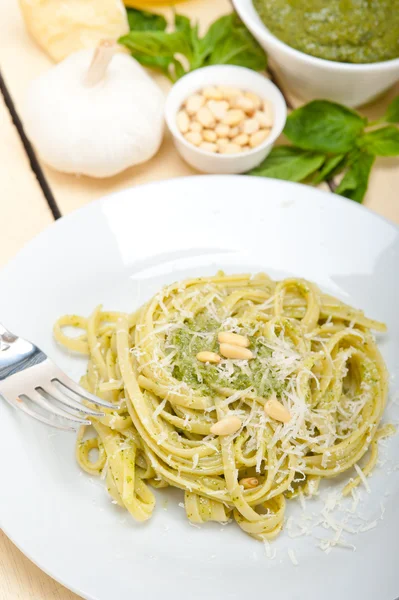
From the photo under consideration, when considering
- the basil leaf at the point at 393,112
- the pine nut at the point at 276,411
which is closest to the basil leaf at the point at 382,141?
the basil leaf at the point at 393,112

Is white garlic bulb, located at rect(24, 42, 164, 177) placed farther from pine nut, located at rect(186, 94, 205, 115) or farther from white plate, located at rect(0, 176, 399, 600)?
white plate, located at rect(0, 176, 399, 600)

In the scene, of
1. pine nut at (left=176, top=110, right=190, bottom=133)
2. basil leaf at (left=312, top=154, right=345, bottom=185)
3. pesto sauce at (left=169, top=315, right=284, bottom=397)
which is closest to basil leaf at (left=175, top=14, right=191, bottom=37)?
pine nut at (left=176, top=110, right=190, bottom=133)

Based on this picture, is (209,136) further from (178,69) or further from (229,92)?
(178,69)

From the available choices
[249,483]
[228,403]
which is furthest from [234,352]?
[249,483]

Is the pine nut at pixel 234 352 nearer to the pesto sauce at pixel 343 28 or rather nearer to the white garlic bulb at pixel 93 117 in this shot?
the white garlic bulb at pixel 93 117

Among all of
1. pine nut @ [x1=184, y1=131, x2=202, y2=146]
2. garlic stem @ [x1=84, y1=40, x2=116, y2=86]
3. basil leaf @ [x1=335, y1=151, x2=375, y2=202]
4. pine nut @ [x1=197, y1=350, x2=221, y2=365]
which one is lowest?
basil leaf @ [x1=335, y1=151, x2=375, y2=202]

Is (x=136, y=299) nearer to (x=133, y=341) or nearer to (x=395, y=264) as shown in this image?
(x=133, y=341)

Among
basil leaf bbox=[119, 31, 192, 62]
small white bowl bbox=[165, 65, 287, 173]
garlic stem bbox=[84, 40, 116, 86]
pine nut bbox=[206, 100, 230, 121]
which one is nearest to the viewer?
garlic stem bbox=[84, 40, 116, 86]
